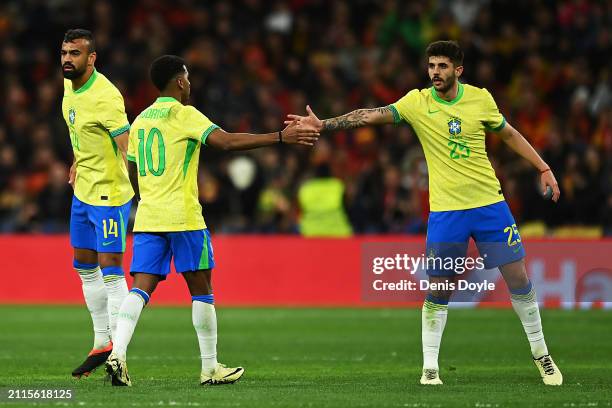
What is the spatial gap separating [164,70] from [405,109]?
196cm

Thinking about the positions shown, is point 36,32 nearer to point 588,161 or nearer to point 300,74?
point 300,74

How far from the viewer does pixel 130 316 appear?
31.9 feet

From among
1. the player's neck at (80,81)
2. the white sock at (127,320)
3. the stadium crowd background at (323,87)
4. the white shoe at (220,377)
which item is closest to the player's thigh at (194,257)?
the white sock at (127,320)

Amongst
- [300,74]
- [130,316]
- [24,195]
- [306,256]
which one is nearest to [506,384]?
[130,316]

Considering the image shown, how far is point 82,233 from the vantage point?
11.2 meters

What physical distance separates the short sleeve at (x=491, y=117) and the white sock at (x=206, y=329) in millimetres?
2620

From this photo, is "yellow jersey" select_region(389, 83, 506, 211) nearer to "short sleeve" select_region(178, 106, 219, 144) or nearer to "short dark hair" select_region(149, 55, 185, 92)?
"short sleeve" select_region(178, 106, 219, 144)

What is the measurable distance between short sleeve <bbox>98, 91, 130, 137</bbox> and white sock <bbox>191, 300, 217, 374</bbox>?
1748mm

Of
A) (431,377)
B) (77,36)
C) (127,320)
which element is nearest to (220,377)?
(127,320)

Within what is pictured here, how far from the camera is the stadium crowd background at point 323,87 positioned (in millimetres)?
20703

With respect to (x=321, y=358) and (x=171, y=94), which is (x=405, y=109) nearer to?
(x=171, y=94)

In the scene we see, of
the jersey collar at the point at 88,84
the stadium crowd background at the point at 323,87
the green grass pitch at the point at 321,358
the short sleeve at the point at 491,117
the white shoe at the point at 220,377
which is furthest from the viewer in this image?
the stadium crowd background at the point at 323,87

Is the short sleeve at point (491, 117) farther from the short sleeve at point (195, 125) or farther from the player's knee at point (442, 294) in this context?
the short sleeve at point (195, 125)

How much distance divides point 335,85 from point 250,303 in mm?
5421
